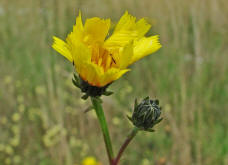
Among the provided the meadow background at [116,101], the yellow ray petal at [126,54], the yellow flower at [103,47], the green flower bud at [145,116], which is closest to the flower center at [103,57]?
the yellow flower at [103,47]

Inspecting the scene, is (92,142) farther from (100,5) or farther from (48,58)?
(100,5)

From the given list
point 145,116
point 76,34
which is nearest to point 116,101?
point 145,116

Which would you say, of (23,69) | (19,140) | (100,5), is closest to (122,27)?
(19,140)

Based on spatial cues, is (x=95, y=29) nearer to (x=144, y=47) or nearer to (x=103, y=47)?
(x=103, y=47)

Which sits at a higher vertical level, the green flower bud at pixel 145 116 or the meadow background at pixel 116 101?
the green flower bud at pixel 145 116

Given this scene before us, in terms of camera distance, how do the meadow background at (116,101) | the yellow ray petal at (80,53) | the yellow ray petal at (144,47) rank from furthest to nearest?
the meadow background at (116,101)
the yellow ray petal at (144,47)
the yellow ray petal at (80,53)

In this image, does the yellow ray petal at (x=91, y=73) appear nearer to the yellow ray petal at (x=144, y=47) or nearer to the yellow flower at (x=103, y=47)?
the yellow flower at (x=103, y=47)
